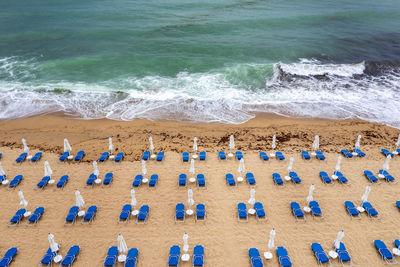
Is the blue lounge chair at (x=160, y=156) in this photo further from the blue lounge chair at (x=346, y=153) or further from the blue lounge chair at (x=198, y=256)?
the blue lounge chair at (x=346, y=153)

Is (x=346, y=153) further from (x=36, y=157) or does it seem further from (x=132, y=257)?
(x=36, y=157)

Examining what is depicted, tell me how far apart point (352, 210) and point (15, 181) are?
17.3 m

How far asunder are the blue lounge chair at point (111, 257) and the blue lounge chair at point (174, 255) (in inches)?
85.2

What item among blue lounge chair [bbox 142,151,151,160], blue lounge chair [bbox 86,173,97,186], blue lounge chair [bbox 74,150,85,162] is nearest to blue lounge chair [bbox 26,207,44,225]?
blue lounge chair [bbox 86,173,97,186]

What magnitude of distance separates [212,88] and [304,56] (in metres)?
15.4

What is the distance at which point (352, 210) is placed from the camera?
12875mm

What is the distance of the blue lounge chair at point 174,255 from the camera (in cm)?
1059

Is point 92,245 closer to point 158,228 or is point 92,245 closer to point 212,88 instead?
point 158,228

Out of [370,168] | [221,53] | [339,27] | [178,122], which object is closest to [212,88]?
[178,122]

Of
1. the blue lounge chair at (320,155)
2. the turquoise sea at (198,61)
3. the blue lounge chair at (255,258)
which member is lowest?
the blue lounge chair at (255,258)

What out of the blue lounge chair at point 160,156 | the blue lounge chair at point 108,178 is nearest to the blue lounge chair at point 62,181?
the blue lounge chair at point 108,178

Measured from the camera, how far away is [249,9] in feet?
174

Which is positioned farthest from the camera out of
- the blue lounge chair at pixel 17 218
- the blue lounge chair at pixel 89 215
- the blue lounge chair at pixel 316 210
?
the blue lounge chair at pixel 316 210

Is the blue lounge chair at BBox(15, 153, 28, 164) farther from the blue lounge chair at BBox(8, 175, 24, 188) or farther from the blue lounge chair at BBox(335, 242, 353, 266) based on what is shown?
the blue lounge chair at BBox(335, 242, 353, 266)
